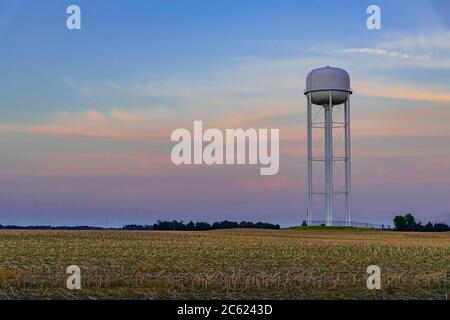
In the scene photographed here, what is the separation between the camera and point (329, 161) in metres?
95.9

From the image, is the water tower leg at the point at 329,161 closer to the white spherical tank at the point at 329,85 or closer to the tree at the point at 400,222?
the white spherical tank at the point at 329,85

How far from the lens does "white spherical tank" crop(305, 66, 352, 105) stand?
314ft

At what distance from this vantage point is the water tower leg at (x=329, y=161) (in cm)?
9556

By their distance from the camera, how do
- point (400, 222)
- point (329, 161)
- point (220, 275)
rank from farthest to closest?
point (400, 222) < point (329, 161) < point (220, 275)

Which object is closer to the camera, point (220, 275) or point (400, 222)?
point (220, 275)

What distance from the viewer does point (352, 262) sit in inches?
1511

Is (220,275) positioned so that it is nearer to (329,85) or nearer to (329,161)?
(329,161)

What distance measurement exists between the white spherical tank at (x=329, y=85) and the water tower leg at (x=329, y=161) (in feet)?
3.86

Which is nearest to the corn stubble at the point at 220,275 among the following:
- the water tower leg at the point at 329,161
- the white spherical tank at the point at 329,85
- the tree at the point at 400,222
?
the water tower leg at the point at 329,161

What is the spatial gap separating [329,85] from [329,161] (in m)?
11.1

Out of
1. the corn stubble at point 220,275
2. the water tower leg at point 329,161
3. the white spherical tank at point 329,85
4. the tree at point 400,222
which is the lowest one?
the corn stubble at point 220,275

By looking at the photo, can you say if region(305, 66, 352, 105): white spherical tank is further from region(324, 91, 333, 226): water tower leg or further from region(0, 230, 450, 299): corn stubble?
region(0, 230, 450, 299): corn stubble

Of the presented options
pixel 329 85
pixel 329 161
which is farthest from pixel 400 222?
pixel 329 85

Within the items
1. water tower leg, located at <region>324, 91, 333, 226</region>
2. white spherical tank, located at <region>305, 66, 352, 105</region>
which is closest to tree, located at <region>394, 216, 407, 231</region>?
water tower leg, located at <region>324, 91, 333, 226</region>
